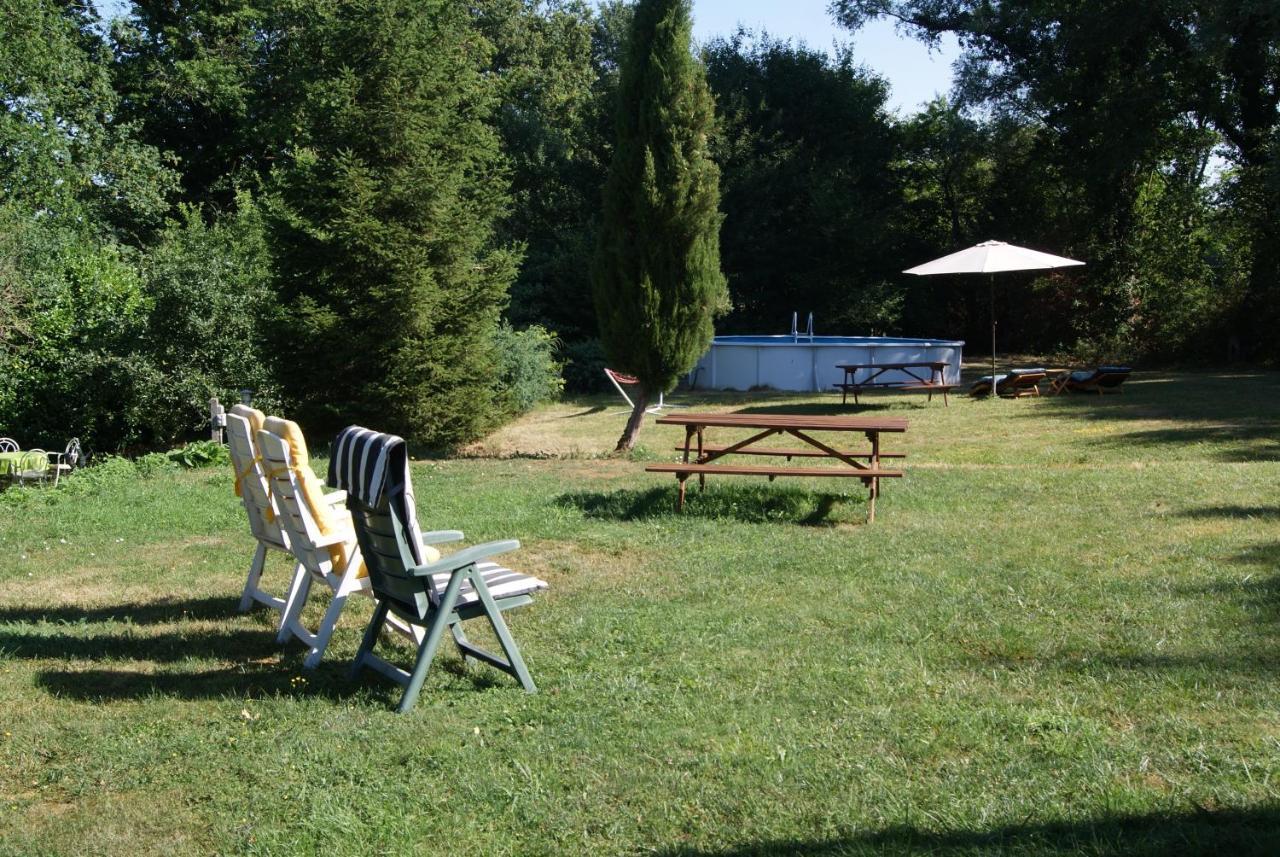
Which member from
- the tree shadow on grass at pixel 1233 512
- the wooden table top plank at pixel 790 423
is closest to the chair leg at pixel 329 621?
the wooden table top plank at pixel 790 423

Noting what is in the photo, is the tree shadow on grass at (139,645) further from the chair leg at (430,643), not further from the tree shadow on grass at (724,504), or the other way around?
the tree shadow on grass at (724,504)

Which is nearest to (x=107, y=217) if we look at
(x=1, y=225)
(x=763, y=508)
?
(x=1, y=225)

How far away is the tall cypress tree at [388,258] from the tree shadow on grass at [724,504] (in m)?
4.77

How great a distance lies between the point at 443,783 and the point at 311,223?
11.1 m

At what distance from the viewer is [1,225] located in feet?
63.0

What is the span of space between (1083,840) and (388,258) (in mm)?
11646

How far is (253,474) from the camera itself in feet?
19.1

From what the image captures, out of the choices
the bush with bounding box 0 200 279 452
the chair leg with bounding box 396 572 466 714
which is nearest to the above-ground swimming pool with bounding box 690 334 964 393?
the bush with bounding box 0 200 279 452

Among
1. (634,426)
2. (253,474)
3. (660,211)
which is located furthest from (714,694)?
(634,426)

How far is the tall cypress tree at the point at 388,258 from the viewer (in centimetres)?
1352

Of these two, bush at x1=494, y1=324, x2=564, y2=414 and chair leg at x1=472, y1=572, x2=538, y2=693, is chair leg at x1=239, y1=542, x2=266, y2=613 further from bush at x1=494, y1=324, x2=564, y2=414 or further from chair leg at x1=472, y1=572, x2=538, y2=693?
bush at x1=494, y1=324, x2=564, y2=414

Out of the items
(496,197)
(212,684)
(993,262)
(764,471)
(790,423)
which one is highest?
(496,197)

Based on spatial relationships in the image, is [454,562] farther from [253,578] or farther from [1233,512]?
[1233,512]

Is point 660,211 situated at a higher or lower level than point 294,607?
higher
